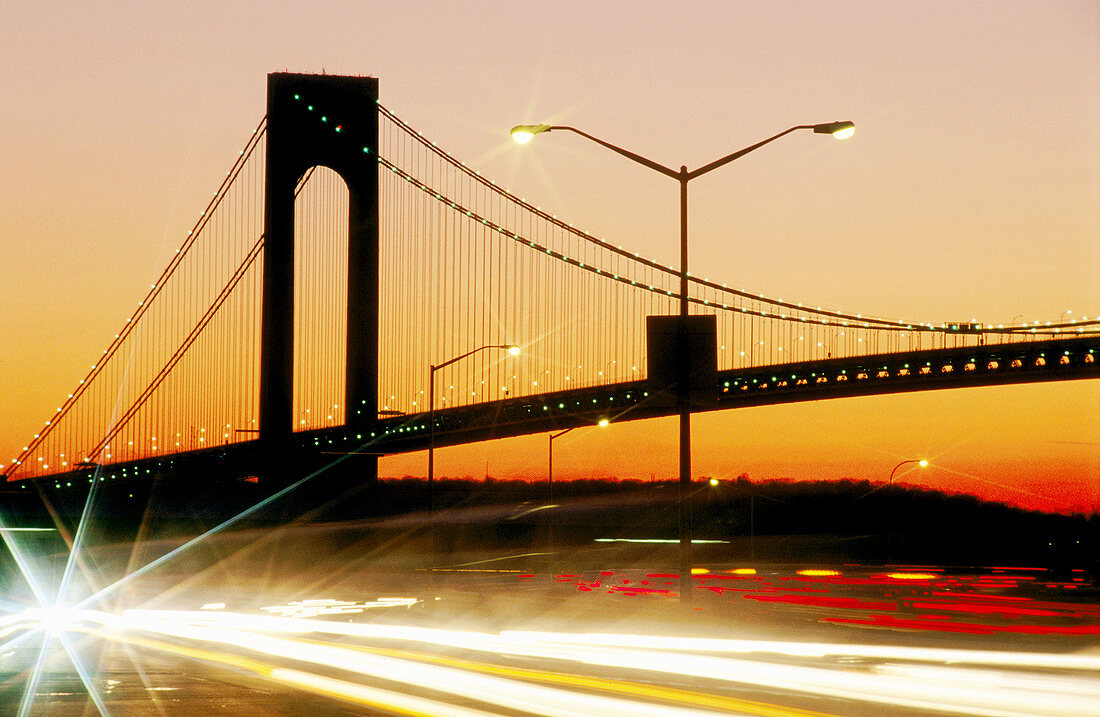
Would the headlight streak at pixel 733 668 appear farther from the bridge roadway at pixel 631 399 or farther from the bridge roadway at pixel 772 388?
the bridge roadway at pixel 772 388

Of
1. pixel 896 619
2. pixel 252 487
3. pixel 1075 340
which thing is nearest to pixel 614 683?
pixel 896 619

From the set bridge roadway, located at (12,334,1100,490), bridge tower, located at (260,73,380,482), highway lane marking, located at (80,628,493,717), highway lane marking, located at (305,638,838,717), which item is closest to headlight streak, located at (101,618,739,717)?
highway lane marking, located at (305,638,838,717)

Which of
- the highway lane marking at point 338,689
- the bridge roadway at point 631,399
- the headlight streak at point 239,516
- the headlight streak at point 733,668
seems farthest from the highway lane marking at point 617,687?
the bridge roadway at point 631,399

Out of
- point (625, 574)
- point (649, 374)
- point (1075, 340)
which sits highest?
point (1075, 340)

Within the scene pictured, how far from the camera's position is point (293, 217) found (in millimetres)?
60938

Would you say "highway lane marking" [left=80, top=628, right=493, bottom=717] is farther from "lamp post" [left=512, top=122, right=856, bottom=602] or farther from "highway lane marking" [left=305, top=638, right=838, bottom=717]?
"lamp post" [left=512, top=122, right=856, bottom=602]

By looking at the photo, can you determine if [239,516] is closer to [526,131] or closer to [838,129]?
[526,131]

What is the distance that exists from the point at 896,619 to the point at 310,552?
30.8 metres

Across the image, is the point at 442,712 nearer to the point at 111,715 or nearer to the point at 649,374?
the point at 111,715

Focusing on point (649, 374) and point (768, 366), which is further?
point (768, 366)

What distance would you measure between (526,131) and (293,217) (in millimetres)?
43334

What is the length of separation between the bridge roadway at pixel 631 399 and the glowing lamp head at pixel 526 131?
107 ft

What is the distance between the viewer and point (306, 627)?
65.1ft

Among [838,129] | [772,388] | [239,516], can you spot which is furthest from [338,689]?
[772,388]
